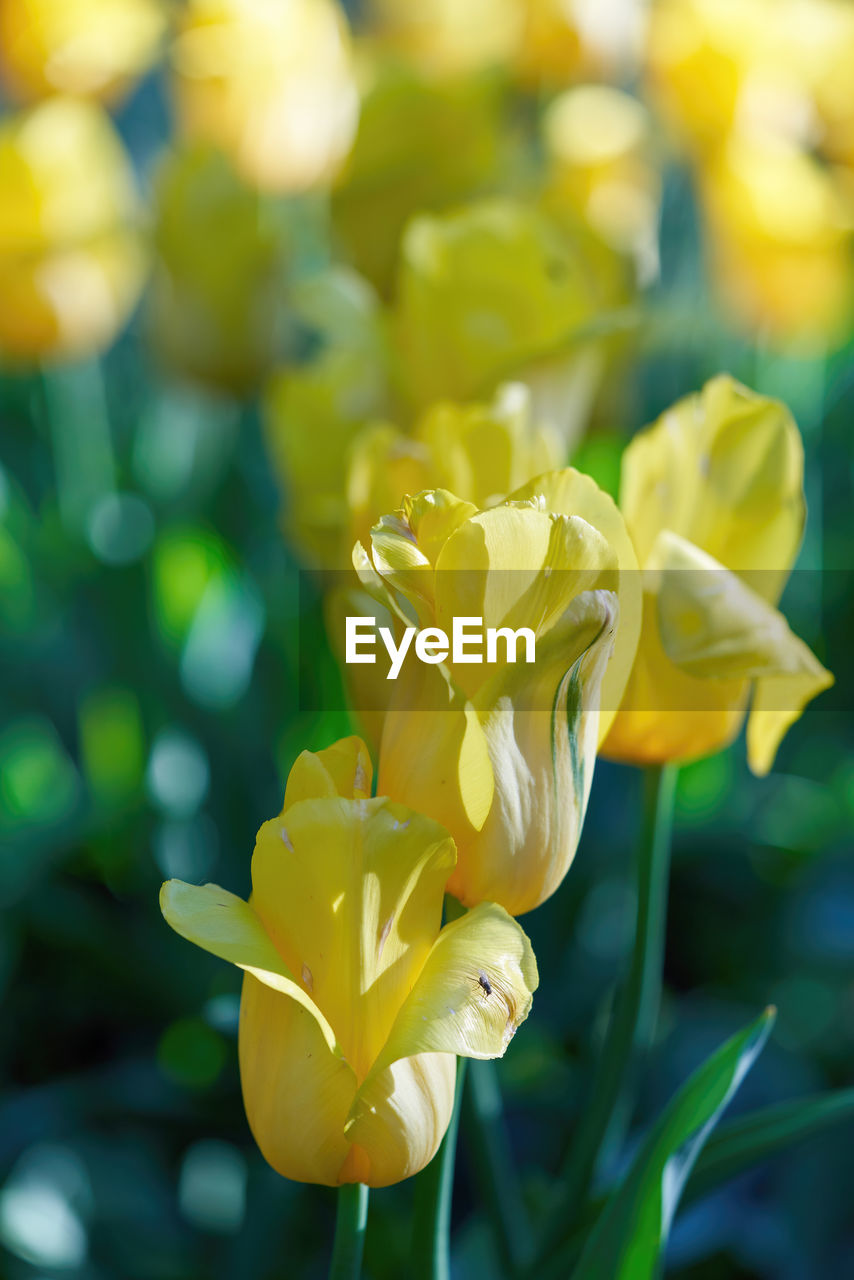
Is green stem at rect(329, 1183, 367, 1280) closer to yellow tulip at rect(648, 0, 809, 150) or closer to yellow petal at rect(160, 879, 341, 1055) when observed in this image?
yellow petal at rect(160, 879, 341, 1055)

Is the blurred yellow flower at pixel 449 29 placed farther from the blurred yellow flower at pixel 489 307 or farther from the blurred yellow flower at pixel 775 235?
the blurred yellow flower at pixel 489 307

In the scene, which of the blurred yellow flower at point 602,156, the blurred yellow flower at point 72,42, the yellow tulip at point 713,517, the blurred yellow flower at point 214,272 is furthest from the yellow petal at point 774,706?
the blurred yellow flower at point 72,42

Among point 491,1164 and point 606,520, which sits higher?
point 606,520

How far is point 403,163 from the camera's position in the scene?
759mm

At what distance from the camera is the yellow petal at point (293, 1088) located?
0.79ft

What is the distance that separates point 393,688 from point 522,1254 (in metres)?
0.24

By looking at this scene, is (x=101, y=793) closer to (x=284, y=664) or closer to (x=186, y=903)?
(x=284, y=664)

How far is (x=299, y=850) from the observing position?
0.76 feet

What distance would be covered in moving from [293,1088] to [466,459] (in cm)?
17

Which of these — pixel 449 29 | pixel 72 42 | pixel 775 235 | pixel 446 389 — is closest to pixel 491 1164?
pixel 446 389

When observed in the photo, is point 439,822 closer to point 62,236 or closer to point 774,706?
point 774,706

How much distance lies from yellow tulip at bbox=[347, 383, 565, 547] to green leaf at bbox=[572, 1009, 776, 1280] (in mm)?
157

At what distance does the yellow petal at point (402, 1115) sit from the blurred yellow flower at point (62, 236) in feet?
2.36

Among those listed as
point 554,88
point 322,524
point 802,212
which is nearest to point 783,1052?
point 322,524
